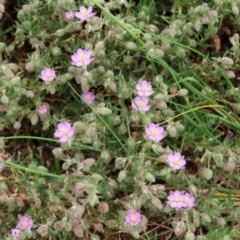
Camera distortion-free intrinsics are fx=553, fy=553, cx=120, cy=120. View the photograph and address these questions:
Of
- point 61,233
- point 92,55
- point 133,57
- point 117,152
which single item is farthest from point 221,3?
point 61,233

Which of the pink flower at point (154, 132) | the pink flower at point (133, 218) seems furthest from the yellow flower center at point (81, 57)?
the pink flower at point (133, 218)

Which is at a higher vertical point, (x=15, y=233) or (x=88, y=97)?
(x=88, y=97)

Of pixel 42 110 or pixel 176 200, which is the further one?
pixel 42 110

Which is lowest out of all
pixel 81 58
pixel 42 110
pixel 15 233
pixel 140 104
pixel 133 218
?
pixel 15 233

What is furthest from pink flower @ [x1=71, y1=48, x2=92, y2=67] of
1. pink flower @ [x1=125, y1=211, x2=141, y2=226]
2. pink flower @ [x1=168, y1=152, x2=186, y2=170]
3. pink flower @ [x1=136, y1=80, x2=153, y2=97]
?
pink flower @ [x1=125, y1=211, x2=141, y2=226]

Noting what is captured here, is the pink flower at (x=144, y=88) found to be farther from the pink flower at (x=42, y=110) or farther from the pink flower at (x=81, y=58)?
the pink flower at (x=42, y=110)

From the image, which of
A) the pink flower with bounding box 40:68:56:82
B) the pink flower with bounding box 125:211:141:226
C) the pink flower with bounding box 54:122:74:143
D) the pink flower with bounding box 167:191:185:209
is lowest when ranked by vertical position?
the pink flower with bounding box 125:211:141:226

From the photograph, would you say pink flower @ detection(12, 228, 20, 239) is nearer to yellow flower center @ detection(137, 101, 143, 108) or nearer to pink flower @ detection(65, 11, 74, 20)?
yellow flower center @ detection(137, 101, 143, 108)

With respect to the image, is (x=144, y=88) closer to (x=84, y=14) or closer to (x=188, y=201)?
(x=84, y=14)

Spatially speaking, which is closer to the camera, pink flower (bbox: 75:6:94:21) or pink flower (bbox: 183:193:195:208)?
pink flower (bbox: 183:193:195:208)

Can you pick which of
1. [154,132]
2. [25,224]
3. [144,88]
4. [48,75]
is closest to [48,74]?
[48,75]
